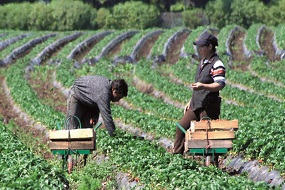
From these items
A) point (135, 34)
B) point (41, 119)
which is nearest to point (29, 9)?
point (135, 34)

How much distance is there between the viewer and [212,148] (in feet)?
35.0

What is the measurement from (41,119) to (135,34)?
30.2m

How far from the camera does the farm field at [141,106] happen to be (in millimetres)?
9781

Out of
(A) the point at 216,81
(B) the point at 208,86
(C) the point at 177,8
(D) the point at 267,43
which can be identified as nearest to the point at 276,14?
(C) the point at 177,8

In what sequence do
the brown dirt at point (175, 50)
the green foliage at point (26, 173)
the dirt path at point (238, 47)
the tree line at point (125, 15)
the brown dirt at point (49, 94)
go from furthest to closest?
the tree line at point (125, 15), the brown dirt at point (175, 50), the dirt path at point (238, 47), the brown dirt at point (49, 94), the green foliage at point (26, 173)

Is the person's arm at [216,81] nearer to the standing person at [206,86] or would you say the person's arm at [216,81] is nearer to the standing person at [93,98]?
the standing person at [206,86]

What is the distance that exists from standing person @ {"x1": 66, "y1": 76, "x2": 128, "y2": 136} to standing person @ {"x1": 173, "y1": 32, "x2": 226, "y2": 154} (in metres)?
1.02

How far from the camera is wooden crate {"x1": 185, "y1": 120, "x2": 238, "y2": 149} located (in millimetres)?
10570

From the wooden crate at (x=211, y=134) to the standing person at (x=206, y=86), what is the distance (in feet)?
1.59

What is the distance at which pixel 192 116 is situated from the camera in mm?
11289

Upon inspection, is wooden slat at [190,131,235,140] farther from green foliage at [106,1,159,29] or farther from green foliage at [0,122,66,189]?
green foliage at [106,1,159,29]

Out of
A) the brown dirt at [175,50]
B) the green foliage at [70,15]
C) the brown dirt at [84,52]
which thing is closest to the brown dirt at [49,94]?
the brown dirt at [84,52]

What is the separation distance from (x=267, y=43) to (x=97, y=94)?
31235 millimetres

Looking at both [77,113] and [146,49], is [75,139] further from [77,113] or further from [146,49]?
[146,49]
